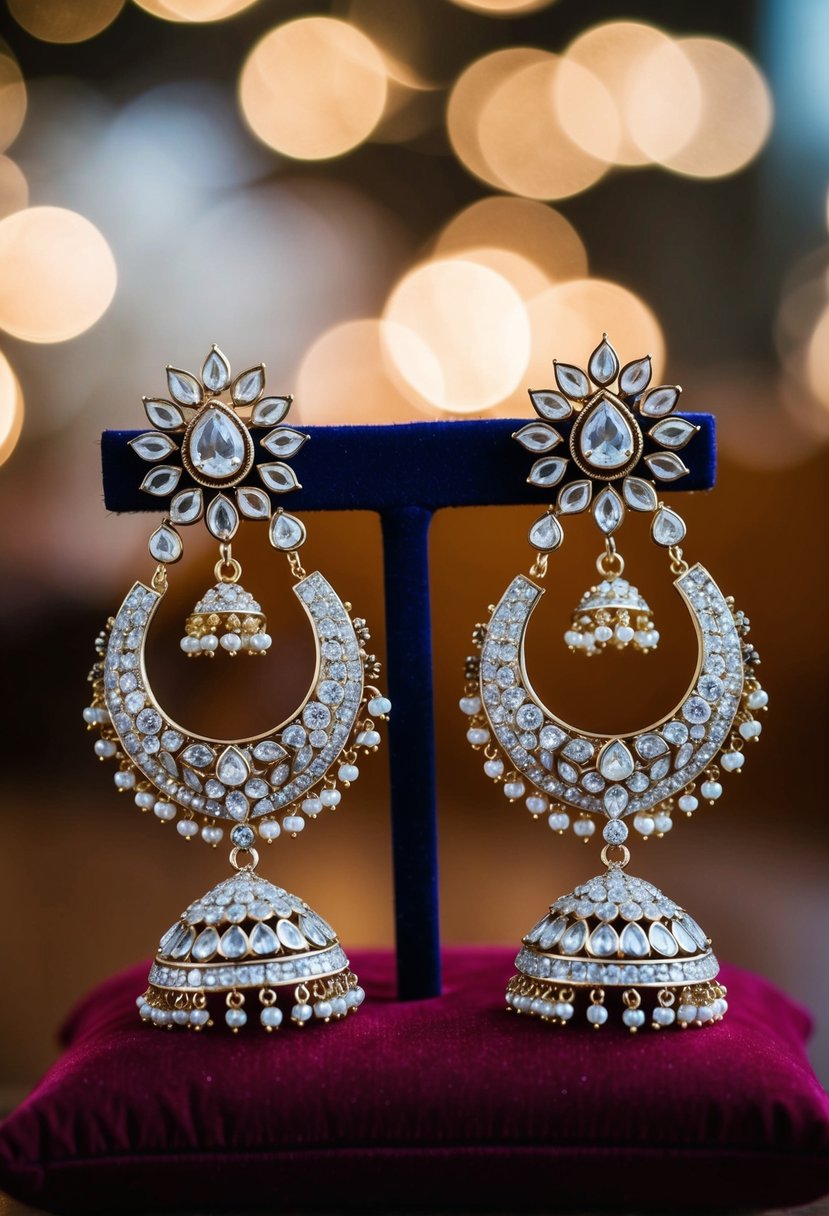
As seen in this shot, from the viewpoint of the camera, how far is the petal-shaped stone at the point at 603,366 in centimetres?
124

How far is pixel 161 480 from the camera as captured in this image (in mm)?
1281

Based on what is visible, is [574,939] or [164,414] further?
[164,414]

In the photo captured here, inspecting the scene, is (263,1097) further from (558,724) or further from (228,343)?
(228,343)

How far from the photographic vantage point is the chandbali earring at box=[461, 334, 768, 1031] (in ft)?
3.82

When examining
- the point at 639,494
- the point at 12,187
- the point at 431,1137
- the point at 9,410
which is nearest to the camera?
the point at 431,1137

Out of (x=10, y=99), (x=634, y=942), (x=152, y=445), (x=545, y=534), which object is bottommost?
(x=634, y=942)

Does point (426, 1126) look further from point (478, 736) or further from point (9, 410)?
point (9, 410)

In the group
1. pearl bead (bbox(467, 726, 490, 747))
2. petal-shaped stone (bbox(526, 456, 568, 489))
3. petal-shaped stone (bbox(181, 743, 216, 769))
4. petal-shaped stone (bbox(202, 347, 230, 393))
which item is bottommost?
petal-shaped stone (bbox(181, 743, 216, 769))

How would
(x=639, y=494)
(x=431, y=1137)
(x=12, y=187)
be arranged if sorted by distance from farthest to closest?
(x=12, y=187) < (x=639, y=494) < (x=431, y=1137)

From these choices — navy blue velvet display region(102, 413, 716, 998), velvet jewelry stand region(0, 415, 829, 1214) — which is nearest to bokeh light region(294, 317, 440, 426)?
navy blue velvet display region(102, 413, 716, 998)

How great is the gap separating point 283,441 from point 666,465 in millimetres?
380

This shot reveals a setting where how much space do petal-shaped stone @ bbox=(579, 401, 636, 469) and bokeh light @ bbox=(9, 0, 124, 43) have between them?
219cm

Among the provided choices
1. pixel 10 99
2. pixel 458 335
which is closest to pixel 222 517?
pixel 458 335

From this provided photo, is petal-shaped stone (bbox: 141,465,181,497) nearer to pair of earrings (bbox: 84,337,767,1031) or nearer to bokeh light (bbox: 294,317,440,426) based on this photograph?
pair of earrings (bbox: 84,337,767,1031)
